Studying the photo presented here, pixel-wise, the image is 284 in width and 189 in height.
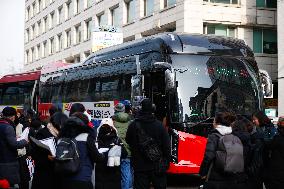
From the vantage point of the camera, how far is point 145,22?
3659 centimetres

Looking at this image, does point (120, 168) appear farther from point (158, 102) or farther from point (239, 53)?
point (239, 53)

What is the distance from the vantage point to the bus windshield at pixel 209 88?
12.5 meters

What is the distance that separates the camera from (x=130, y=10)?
39.8 metres

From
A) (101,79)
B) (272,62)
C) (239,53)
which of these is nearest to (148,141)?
(239,53)

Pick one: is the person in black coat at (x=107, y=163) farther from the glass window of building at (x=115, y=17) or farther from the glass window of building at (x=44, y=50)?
the glass window of building at (x=44, y=50)

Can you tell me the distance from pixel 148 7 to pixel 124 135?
28.7 metres

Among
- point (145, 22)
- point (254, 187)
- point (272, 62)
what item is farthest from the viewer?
point (145, 22)

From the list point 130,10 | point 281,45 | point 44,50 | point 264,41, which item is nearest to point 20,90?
point 281,45

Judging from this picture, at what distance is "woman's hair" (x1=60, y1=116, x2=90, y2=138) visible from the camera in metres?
6.27

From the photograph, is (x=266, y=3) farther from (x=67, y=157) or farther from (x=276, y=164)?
(x=67, y=157)

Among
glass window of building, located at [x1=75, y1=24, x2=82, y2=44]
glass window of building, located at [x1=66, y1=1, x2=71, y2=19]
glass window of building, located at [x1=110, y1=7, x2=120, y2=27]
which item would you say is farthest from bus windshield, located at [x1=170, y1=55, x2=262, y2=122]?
glass window of building, located at [x1=66, y1=1, x2=71, y2=19]

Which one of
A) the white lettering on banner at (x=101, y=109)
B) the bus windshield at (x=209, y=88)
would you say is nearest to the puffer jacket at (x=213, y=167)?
the bus windshield at (x=209, y=88)

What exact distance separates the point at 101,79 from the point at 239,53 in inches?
180

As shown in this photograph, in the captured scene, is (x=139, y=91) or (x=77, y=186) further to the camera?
(x=139, y=91)
